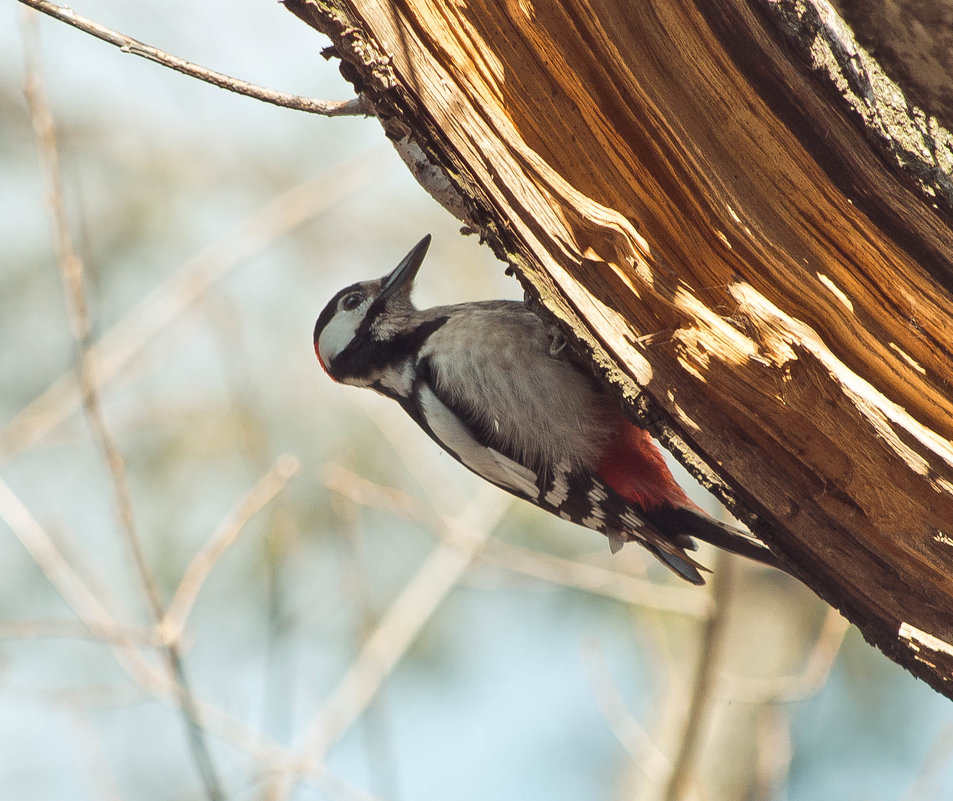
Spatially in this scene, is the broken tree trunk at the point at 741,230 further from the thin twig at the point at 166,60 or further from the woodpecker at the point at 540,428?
the woodpecker at the point at 540,428

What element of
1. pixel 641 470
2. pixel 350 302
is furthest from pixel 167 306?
pixel 641 470

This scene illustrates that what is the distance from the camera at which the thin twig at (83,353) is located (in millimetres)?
2580

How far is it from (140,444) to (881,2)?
5474mm

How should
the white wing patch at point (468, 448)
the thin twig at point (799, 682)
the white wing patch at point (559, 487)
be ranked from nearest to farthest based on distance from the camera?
the white wing patch at point (559, 487) → the white wing patch at point (468, 448) → the thin twig at point (799, 682)

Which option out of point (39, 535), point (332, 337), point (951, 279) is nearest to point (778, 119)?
point (951, 279)

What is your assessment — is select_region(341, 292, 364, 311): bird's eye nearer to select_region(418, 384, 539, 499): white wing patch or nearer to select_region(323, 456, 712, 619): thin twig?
select_region(418, 384, 539, 499): white wing patch

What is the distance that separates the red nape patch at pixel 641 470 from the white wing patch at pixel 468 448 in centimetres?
31

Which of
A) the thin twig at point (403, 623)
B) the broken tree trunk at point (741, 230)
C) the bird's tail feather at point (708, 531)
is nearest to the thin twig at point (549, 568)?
the thin twig at point (403, 623)

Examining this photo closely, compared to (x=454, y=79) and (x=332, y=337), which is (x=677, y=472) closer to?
(x=332, y=337)

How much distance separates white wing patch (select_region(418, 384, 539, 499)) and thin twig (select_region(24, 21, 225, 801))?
1.06 metres

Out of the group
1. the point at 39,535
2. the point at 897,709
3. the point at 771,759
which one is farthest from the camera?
the point at 897,709

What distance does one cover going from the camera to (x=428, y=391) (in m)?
3.25

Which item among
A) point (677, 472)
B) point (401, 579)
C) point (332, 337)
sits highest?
point (332, 337)

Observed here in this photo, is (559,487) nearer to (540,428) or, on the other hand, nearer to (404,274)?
(540,428)
